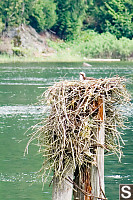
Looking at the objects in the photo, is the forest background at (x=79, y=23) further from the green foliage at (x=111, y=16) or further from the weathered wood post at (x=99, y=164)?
the weathered wood post at (x=99, y=164)

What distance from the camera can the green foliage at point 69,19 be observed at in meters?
98.3

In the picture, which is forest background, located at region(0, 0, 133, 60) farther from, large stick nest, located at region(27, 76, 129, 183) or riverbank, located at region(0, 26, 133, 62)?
large stick nest, located at region(27, 76, 129, 183)

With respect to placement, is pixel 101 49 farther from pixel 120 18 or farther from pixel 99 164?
pixel 99 164

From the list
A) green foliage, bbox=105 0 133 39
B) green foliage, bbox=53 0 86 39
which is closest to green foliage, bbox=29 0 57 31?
green foliage, bbox=53 0 86 39

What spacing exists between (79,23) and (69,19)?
1.54m

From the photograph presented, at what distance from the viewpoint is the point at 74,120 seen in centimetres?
962

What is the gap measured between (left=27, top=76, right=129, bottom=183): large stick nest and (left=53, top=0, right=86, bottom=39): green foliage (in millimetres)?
88865

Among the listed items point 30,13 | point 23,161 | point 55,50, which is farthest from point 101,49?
point 23,161

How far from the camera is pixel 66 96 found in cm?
952

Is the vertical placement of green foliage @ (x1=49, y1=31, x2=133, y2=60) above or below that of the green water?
above

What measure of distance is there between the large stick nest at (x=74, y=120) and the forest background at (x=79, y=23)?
72.1 meters

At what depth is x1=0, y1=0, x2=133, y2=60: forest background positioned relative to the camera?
85.6 m

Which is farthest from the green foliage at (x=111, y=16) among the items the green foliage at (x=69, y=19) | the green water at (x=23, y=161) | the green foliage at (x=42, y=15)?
the green water at (x=23, y=161)

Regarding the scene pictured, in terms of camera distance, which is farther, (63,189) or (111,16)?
(111,16)
